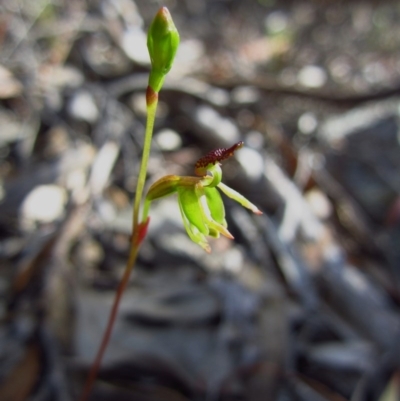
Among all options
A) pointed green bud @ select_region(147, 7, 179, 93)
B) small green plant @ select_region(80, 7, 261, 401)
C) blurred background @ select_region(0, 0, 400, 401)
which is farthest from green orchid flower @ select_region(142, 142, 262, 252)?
blurred background @ select_region(0, 0, 400, 401)

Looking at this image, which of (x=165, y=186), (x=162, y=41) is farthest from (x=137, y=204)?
(x=162, y=41)

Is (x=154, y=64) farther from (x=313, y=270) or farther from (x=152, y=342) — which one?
(x=313, y=270)

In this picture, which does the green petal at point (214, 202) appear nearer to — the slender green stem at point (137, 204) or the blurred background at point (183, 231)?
the slender green stem at point (137, 204)

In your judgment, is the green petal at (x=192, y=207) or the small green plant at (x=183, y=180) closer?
the small green plant at (x=183, y=180)

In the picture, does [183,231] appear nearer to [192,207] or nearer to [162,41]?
[192,207]

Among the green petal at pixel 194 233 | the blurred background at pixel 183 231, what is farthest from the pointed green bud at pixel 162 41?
the blurred background at pixel 183 231

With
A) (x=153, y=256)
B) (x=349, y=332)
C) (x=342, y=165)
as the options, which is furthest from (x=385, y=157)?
(x=153, y=256)
